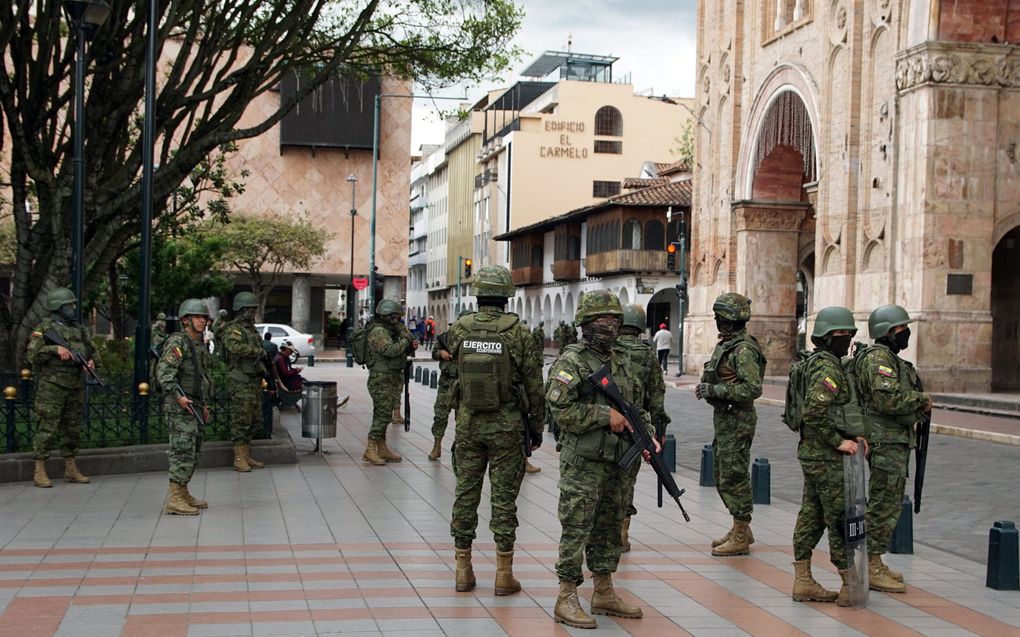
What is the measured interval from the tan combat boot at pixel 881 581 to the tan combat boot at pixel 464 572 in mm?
2627

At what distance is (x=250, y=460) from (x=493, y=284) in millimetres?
6447

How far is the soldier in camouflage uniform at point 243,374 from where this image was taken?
42.1 ft

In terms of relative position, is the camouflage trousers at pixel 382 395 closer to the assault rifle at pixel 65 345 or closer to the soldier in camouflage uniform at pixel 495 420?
the assault rifle at pixel 65 345

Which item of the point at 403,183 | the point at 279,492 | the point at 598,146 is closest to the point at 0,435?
the point at 279,492

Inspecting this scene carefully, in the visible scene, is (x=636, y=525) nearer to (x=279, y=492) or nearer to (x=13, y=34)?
(x=279, y=492)

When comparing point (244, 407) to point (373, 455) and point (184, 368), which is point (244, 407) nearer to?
point (373, 455)

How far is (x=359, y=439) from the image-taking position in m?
16.5

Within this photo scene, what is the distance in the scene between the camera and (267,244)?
52406mm

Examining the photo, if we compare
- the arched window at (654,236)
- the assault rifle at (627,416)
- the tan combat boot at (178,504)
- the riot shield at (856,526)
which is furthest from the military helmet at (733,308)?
the arched window at (654,236)

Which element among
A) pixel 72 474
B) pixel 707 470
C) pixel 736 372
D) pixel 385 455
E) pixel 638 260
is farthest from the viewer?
pixel 638 260

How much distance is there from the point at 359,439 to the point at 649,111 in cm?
5896

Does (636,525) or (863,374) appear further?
(636,525)

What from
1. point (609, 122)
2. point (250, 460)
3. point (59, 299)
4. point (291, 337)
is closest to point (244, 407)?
point (250, 460)

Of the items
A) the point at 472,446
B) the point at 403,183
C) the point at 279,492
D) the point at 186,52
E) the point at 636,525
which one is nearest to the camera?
the point at 472,446
